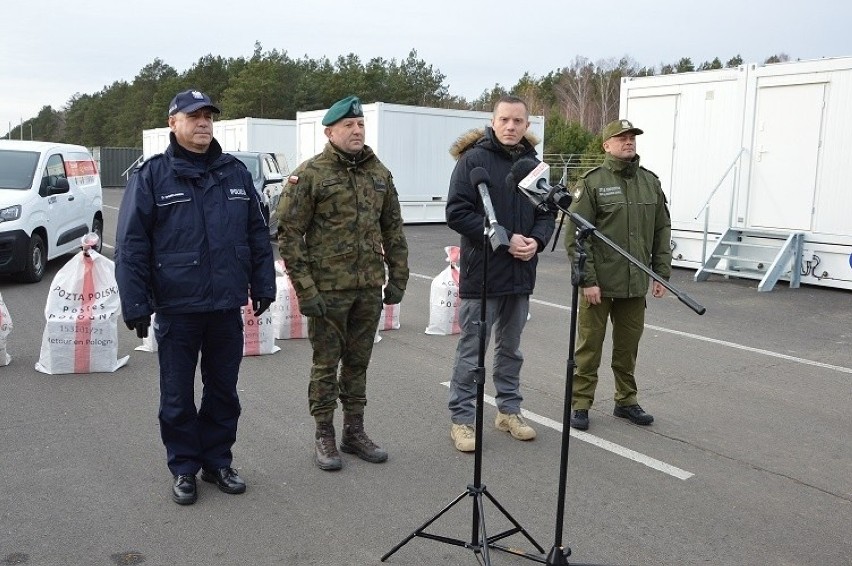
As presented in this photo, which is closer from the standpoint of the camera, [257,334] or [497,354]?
[497,354]

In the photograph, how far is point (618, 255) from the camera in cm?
530

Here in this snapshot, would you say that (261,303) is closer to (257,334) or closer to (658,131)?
(257,334)

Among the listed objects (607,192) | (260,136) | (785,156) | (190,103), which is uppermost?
(260,136)

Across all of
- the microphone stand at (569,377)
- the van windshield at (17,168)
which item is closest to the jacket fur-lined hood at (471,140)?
the microphone stand at (569,377)

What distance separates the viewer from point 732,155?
12891 mm

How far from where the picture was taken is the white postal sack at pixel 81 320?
21.4 ft

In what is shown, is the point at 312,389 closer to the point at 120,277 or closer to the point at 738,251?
the point at 120,277

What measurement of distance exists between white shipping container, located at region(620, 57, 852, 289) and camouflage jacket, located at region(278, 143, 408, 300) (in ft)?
30.7

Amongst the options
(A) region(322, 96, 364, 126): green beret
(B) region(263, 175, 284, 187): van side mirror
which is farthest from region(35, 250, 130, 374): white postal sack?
(B) region(263, 175, 284, 187): van side mirror

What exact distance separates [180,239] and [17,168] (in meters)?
8.83

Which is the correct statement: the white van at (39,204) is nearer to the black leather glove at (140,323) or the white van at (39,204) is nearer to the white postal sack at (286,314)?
the white postal sack at (286,314)

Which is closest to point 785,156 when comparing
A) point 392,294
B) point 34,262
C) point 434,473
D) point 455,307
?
point 455,307

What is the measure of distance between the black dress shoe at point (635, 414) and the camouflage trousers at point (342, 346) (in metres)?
1.95

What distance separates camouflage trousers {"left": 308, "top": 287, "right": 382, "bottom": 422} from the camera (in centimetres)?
454
